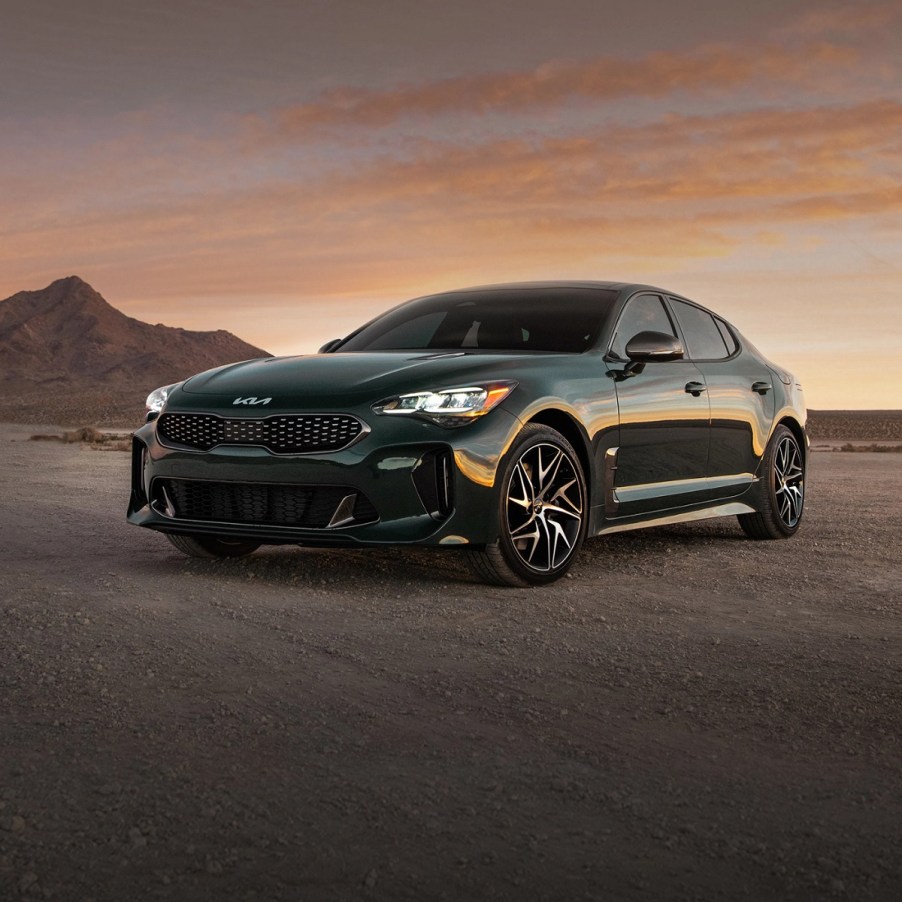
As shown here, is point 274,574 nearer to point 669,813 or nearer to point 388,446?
point 388,446

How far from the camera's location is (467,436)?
6434 mm

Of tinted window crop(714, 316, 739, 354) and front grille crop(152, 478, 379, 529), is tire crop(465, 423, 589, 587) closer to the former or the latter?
front grille crop(152, 478, 379, 529)

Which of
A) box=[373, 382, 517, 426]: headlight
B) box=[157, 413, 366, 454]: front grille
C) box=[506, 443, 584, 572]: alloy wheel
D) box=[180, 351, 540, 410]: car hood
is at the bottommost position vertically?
box=[506, 443, 584, 572]: alloy wheel

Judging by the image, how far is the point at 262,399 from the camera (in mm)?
6734

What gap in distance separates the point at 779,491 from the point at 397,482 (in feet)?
13.1

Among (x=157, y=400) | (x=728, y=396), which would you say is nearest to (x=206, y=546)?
(x=157, y=400)

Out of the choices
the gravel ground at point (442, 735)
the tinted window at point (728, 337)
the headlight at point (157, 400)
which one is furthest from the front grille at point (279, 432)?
the tinted window at point (728, 337)

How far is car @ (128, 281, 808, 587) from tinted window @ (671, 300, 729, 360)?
0.04m

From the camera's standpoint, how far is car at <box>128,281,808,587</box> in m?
6.42

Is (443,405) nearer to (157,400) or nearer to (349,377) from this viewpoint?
(349,377)

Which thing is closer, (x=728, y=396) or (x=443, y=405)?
(x=443, y=405)

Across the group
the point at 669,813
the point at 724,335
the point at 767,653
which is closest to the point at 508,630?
the point at 767,653

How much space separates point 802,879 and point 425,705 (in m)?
1.68

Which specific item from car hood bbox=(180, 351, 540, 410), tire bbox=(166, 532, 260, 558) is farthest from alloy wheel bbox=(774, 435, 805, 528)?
tire bbox=(166, 532, 260, 558)
